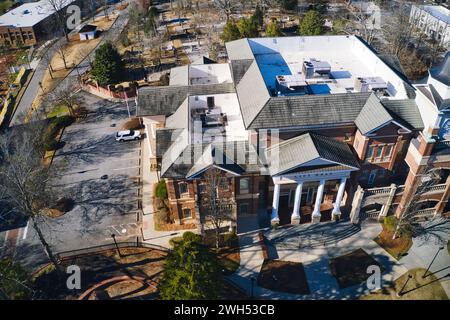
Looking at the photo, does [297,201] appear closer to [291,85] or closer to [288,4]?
[291,85]

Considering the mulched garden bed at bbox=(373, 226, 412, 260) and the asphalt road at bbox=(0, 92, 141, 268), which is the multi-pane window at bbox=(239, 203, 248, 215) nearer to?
the asphalt road at bbox=(0, 92, 141, 268)

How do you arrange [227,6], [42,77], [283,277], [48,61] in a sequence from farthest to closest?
[227,6], [48,61], [42,77], [283,277]

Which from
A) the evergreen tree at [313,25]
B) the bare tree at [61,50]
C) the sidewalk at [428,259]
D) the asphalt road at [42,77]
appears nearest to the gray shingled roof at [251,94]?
the sidewalk at [428,259]

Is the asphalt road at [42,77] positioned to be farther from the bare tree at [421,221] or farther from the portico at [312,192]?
the bare tree at [421,221]

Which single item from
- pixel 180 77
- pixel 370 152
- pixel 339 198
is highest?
pixel 180 77

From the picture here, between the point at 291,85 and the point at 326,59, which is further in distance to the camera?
the point at 326,59

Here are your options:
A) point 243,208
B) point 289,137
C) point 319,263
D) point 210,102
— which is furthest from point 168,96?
point 319,263

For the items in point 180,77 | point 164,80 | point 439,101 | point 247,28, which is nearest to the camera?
point 439,101

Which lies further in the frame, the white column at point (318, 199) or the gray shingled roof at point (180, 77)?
the gray shingled roof at point (180, 77)
